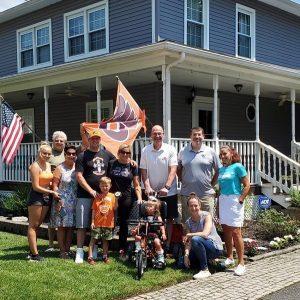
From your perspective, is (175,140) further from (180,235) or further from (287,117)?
(287,117)

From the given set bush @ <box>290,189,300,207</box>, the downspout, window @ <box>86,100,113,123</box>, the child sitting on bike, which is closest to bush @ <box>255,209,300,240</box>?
bush @ <box>290,189,300,207</box>

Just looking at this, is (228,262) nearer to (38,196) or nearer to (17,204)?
(38,196)

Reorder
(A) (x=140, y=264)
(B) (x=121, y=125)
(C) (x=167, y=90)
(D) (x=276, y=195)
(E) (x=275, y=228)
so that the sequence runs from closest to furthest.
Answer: (A) (x=140, y=264) → (E) (x=275, y=228) → (B) (x=121, y=125) → (C) (x=167, y=90) → (D) (x=276, y=195)

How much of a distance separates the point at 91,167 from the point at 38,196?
0.92m

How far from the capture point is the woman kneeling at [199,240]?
683cm

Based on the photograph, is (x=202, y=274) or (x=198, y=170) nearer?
(x=202, y=274)

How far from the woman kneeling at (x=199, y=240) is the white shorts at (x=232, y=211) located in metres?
0.22

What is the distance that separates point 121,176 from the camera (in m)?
7.38

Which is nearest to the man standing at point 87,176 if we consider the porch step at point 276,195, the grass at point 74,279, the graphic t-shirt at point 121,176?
the graphic t-shirt at point 121,176

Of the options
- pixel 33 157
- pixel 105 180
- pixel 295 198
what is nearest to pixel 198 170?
pixel 105 180

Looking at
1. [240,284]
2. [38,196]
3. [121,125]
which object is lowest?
[240,284]

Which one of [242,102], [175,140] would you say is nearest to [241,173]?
[175,140]

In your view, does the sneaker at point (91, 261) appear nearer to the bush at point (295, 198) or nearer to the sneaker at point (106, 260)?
the sneaker at point (106, 260)

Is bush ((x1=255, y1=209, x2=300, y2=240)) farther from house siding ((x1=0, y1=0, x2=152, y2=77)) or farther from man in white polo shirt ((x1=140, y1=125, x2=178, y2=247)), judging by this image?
house siding ((x1=0, y1=0, x2=152, y2=77))
